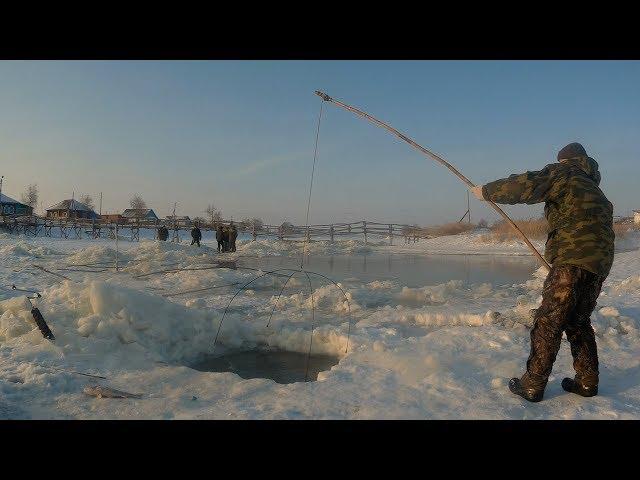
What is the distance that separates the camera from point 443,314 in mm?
6547

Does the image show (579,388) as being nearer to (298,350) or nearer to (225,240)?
(298,350)

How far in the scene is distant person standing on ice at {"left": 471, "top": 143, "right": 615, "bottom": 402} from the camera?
107 inches

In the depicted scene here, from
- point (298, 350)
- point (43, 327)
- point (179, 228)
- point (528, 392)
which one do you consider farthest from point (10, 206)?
point (528, 392)

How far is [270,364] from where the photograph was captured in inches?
189

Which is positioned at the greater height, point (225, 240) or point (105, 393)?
point (225, 240)

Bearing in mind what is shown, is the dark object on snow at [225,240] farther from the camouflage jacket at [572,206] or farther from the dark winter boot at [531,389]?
the dark winter boot at [531,389]

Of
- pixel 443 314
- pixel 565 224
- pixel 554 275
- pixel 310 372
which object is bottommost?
pixel 310 372

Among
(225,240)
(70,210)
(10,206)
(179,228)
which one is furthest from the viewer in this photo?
(70,210)

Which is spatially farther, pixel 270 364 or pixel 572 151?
pixel 270 364

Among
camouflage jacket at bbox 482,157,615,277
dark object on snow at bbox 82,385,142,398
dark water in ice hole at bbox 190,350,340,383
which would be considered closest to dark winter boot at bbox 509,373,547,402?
camouflage jacket at bbox 482,157,615,277

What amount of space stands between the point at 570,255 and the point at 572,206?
1.11 feet

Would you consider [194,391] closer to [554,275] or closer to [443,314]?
[554,275]
